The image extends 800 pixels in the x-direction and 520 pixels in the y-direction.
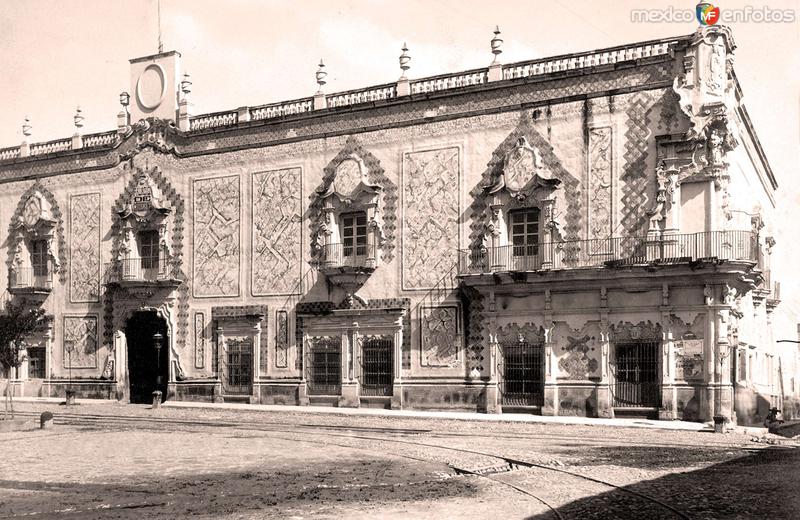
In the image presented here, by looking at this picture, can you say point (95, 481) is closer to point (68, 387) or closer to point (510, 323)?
point (510, 323)

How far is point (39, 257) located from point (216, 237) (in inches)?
350

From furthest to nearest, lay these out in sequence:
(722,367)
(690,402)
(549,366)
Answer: (549,366) → (690,402) → (722,367)

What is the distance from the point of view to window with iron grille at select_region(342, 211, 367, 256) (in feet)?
98.9

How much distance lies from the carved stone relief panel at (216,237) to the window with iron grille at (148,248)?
1.94 m

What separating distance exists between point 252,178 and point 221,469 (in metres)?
19.7

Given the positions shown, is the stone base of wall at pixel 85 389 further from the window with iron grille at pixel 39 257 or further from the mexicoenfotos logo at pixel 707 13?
the mexicoenfotos logo at pixel 707 13

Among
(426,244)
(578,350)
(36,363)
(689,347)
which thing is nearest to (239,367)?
(426,244)

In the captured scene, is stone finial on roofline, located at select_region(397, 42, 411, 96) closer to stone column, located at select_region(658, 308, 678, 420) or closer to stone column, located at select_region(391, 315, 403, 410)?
stone column, located at select_region(391, 315, 403, 410)

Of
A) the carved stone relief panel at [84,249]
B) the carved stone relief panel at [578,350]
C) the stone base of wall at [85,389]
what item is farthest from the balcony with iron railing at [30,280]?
the carved stone relief panel at [578,350]

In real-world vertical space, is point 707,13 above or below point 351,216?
above

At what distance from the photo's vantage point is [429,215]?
28797mm

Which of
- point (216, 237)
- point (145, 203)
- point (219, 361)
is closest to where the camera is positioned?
point (219, 361)

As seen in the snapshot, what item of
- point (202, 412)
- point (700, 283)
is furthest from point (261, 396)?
point (700, 283)

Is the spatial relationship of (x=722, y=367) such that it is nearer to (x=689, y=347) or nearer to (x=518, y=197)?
(x=689, y=347)
